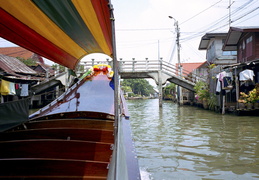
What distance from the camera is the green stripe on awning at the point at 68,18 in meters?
2.06

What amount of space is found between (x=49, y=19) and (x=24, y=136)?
5.53 ft

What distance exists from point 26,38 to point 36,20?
0.52 meters

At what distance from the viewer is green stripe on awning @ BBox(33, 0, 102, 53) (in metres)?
2.06

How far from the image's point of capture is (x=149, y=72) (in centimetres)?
1594

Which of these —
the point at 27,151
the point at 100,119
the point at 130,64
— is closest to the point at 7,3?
the point at 27,151

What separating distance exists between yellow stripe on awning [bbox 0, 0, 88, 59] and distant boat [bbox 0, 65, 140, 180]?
130 centimetres

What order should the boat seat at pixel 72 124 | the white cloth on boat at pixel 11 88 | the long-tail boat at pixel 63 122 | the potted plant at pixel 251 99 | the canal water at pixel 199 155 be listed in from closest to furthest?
1. the long-tail boat at pixel 63 122
2. the canal water at pixel 199 155
3. the boat seat at pixel 72 124
4. the potted plant at pixel 251 99
5. the white cloth on boat at pixel 11 88

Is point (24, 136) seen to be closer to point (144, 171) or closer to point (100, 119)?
point (100, 119)

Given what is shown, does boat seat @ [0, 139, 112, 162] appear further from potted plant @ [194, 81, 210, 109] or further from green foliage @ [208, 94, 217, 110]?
potted plant @ [194, 81, 210, 109]

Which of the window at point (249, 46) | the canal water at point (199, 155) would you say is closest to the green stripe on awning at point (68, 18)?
the canal water at point (199, 155)

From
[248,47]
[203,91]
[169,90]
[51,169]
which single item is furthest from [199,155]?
[169,90]

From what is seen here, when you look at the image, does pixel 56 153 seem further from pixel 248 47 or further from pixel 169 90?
pixel 169 90

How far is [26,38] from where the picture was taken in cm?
Answer: 279

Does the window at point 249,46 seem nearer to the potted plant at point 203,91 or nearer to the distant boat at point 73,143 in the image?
the potted plant at point 203,91
